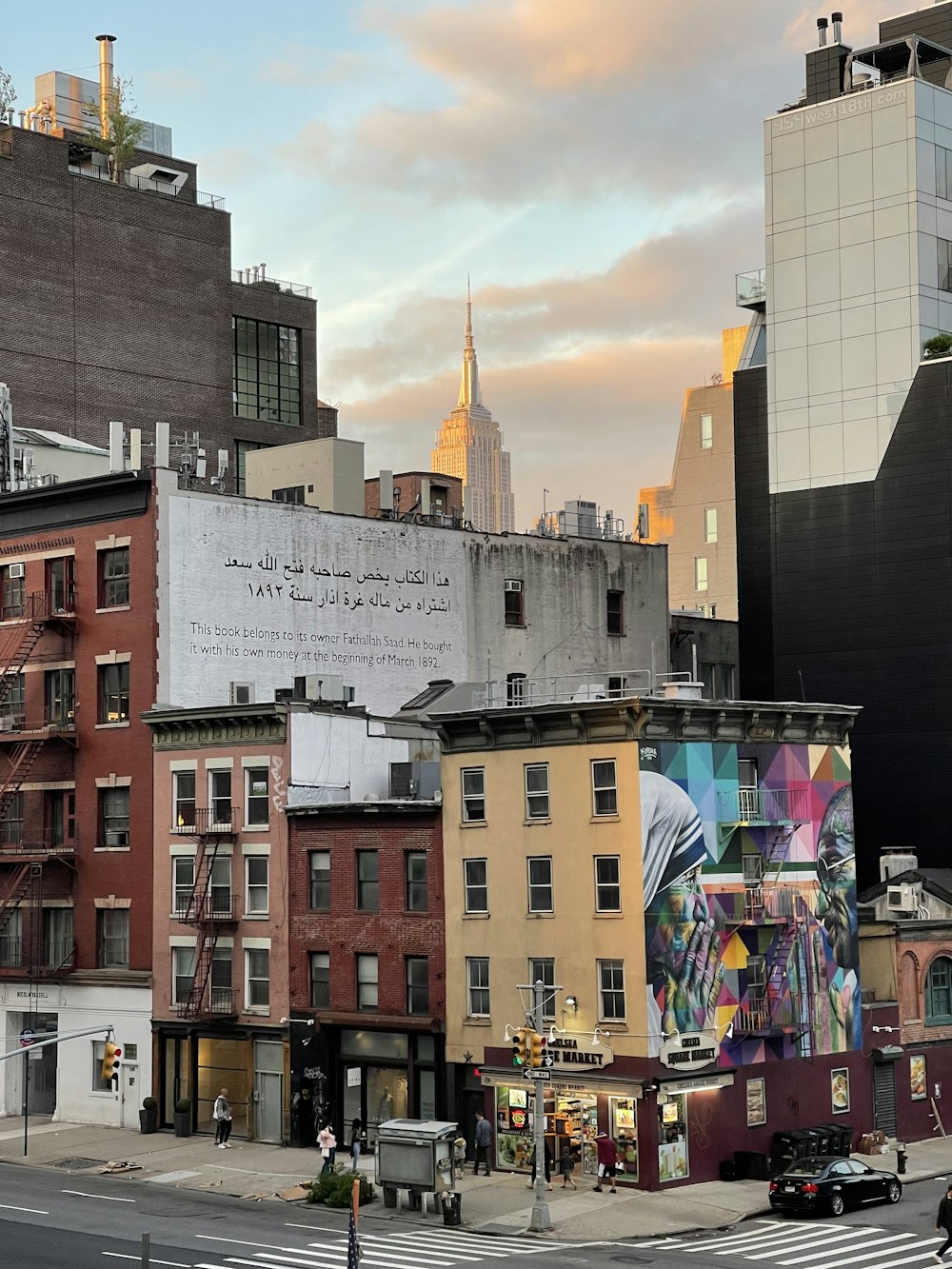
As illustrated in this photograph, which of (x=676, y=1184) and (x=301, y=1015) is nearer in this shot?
(x=676, y=1184)

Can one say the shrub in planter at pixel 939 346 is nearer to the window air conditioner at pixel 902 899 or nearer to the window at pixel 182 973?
the window air conditioner at pixel 902 899

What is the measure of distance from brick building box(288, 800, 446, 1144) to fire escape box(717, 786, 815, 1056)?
8.55 metres

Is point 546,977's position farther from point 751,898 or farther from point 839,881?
point 839,881

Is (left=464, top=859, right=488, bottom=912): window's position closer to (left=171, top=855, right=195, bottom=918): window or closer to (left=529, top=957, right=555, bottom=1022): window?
(left=529, top=957, right=555, bottom=1022): window

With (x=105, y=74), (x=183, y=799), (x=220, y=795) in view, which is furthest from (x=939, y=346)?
(x=105, y=74)

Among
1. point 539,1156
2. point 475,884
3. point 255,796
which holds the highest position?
point 255,796

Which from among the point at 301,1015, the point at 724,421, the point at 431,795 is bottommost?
the point at 301,1015

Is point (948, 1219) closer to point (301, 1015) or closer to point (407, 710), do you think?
point (301, 1015)

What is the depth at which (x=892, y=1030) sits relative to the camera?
186 ft

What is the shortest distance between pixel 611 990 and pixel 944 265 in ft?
131

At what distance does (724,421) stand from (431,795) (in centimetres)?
8463

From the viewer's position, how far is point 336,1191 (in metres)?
46.2

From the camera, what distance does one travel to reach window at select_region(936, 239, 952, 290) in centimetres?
7644

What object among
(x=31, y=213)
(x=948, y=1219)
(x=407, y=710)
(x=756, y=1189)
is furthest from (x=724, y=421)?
(x=948, y=1219)
